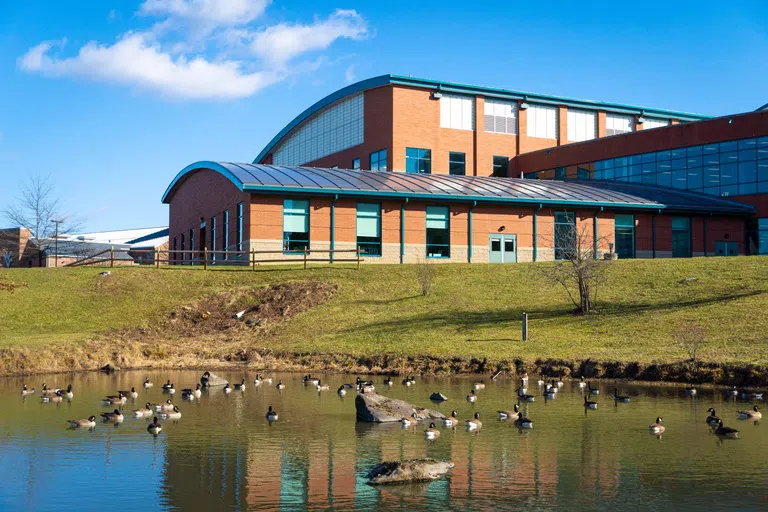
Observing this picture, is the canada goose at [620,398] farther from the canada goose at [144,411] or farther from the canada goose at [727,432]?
the canada goose at [144,411]

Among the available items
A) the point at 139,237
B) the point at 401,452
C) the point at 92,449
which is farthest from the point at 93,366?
the point at 139,237

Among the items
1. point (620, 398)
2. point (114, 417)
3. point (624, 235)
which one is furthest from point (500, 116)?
point (114, 417)

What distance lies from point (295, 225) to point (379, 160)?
23.7 m

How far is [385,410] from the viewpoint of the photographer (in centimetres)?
2347

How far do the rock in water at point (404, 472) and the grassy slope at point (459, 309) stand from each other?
60.0ft

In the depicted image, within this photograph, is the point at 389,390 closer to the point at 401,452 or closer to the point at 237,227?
the point at 401,452

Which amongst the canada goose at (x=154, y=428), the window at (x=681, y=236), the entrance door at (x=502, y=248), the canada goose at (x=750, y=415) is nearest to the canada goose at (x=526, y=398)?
the canada goose at (x=750, y=415)

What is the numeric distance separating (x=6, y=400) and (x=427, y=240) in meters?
35.5

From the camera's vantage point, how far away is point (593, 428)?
22.0 meters

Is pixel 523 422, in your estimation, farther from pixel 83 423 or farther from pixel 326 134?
pixel 326 134

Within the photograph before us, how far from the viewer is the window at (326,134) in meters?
80.6

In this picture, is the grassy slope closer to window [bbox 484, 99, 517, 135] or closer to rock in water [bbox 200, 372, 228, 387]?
rock in water [bbox 200, 372, 228, 387]

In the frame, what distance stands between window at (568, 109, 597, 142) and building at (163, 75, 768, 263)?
0.34 ft

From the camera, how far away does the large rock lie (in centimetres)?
2327
